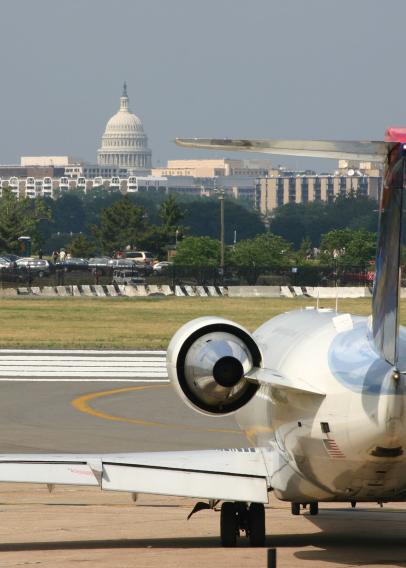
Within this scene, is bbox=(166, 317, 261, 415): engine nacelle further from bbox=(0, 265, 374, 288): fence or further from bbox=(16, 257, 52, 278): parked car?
bbox=(16, 257, 52, 278): parked car

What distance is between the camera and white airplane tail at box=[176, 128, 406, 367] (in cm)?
1523

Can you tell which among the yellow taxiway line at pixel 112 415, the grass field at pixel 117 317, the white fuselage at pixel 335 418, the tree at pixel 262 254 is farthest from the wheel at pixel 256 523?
the tree at pixel 262 254

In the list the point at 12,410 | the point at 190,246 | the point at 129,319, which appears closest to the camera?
the point at 12,410

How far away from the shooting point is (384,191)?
15508 mm

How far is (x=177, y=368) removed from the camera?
1866 cm

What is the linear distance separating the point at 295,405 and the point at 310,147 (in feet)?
11.4

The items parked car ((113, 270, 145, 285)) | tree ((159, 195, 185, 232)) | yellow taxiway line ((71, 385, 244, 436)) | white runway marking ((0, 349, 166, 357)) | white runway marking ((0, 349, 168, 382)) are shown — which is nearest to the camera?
yellow taxiway line ((71, 385, 244, 436))

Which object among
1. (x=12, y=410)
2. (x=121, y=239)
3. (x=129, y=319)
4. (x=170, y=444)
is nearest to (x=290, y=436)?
(x=170, y=444)

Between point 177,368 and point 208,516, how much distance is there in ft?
14.0

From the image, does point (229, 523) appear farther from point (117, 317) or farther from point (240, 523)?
point (117, 317)

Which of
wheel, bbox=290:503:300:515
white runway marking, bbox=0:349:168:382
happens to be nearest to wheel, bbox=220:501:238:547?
wheel, bbox=290:503:300:515

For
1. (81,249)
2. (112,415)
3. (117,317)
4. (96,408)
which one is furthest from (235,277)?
Answer: (81,249)

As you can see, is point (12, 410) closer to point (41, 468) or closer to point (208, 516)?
point (208, 516)

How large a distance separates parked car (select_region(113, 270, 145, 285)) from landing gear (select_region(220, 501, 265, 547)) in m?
87.6
